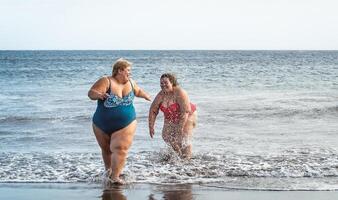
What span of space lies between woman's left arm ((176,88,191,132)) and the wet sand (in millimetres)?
2103

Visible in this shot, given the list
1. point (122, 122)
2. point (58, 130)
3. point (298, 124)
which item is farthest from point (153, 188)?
point (298, 124)

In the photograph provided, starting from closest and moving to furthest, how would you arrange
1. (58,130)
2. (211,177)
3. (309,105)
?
(211,177) < (58,130) < (309,105)

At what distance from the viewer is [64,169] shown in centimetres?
853

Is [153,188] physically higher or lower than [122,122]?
lower

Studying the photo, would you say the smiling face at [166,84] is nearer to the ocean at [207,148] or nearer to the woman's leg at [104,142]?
the ocean at [207,148]

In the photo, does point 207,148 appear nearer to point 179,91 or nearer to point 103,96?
point 179,91

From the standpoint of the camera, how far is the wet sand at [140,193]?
21.5 ft

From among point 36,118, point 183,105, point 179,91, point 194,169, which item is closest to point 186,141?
point 183,105

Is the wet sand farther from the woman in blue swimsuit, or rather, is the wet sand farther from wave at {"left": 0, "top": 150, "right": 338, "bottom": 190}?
the woman in blue swimsuit

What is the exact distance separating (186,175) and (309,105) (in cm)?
1122

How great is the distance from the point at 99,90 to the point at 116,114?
1.30 feet

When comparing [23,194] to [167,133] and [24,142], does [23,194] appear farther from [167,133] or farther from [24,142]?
[24,142]

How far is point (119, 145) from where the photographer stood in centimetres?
719

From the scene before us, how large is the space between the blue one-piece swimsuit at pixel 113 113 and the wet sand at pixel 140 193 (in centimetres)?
76
